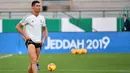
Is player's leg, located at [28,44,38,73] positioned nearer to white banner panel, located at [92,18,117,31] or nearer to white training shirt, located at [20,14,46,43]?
white training shirt, located at [20,14,46,43]

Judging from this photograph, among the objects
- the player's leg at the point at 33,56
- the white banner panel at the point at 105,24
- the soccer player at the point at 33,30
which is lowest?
the white banner panel at the point at 105,24

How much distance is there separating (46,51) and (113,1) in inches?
397

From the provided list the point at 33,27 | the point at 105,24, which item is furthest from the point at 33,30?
the point at 105,24

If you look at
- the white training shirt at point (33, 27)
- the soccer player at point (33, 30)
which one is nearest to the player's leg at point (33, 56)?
the soccer player at point (33, 30)

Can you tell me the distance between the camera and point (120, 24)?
96.9ft

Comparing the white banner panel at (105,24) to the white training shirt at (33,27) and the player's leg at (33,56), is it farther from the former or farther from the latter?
the player's leg at (33,56)

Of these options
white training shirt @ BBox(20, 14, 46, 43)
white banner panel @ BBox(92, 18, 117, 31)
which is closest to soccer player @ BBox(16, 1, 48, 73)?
white training shirt @ BBox(20, 14, 46, 43)

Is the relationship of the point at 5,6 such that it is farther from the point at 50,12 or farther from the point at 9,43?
the point at 9,43

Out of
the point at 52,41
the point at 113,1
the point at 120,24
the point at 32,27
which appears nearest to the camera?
the point at 32,27

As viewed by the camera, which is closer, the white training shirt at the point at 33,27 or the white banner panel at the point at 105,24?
the white training shirt at the point at 33,27

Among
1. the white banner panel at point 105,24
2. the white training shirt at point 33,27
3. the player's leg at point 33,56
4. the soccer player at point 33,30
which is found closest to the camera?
the player's leg at point 33,56

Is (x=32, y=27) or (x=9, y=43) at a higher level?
(x=32, y=27)

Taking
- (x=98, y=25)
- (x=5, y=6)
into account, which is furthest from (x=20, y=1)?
(x=98, y=25)

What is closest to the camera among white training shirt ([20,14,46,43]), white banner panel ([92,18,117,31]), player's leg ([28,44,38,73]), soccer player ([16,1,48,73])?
player's leg ([28,44,38,73])
